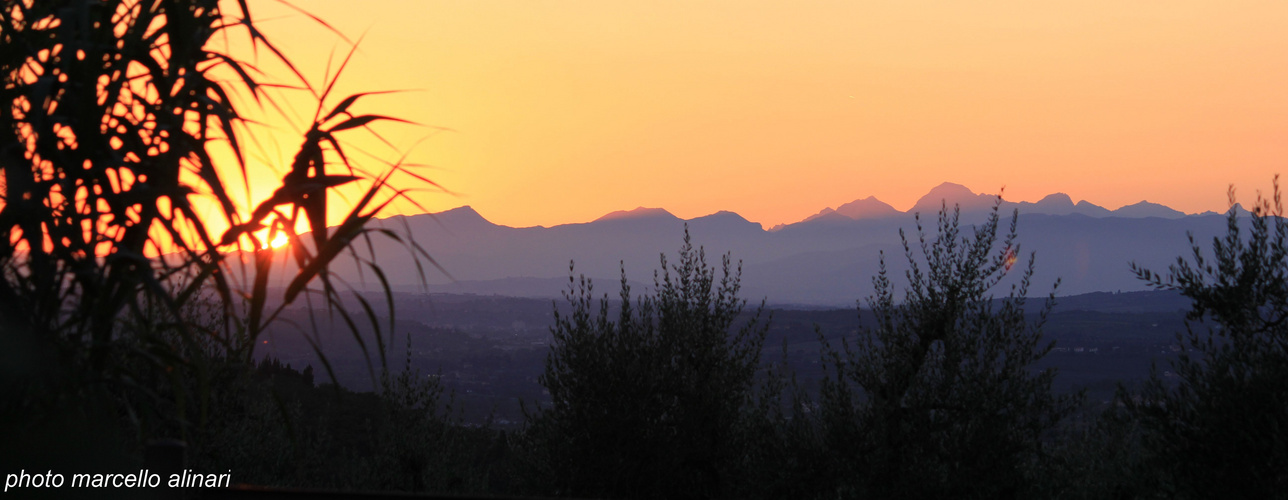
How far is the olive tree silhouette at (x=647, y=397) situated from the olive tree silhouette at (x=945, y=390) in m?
2.04

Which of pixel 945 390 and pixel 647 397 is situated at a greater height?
pixel 945 390

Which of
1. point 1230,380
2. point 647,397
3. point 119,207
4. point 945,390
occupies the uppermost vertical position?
point 119,207

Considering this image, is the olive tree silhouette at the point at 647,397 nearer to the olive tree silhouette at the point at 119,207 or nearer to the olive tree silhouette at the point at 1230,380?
the olive tree silhouette at the point at 1230,380

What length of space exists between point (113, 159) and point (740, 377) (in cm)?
1039

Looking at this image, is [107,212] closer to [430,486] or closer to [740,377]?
[740,377]

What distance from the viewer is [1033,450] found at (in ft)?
34.8

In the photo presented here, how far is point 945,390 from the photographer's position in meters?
10.9

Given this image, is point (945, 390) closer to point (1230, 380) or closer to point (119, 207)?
point (1230, 380)

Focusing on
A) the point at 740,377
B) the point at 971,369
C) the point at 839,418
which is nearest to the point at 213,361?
the point at 740,377

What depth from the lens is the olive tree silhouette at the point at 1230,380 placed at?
25.3ft

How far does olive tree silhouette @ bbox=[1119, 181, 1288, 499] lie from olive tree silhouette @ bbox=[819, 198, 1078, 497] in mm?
1873

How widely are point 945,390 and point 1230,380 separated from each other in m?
3.48

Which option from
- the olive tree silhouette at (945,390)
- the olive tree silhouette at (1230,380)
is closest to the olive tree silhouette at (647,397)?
the olive tree silhouette at (945,390)

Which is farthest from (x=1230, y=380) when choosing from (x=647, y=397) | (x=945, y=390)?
(x=647, y=397)
